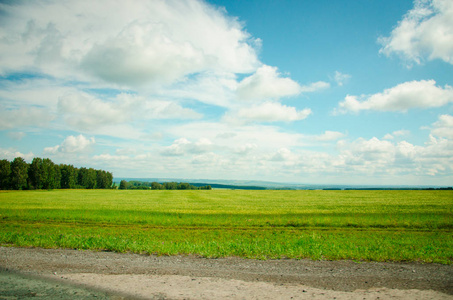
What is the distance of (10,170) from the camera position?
102m

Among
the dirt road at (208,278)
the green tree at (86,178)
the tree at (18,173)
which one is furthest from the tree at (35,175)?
the dirt road at (208,278)

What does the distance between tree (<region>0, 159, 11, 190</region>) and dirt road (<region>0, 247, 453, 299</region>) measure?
118m

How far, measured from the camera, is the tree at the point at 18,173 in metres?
102

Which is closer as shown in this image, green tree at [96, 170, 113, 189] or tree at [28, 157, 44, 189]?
tree at [28, 157, 44, 189]

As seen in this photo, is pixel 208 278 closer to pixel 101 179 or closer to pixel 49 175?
pixel 49 175

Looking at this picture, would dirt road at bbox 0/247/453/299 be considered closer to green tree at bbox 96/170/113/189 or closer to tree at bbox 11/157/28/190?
tree at bbox 11/157/28/190

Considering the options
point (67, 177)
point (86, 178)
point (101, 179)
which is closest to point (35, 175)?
point (67, 177)

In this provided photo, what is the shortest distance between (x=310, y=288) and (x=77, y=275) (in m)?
8.27

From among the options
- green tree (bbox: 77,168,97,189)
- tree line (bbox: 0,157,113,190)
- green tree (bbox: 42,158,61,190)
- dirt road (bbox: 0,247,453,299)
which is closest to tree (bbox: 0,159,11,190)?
tree line (bbox: 0,157,113,190)

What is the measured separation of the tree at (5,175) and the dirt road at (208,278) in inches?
4660

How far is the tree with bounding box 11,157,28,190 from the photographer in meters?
102

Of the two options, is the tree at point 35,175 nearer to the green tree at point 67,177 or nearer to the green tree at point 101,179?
the green tree at point 67,177

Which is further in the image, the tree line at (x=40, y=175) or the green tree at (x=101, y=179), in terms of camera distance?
the green tree at (x=101, y=179)

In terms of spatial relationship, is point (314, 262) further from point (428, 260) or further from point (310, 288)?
point (428, 260)
